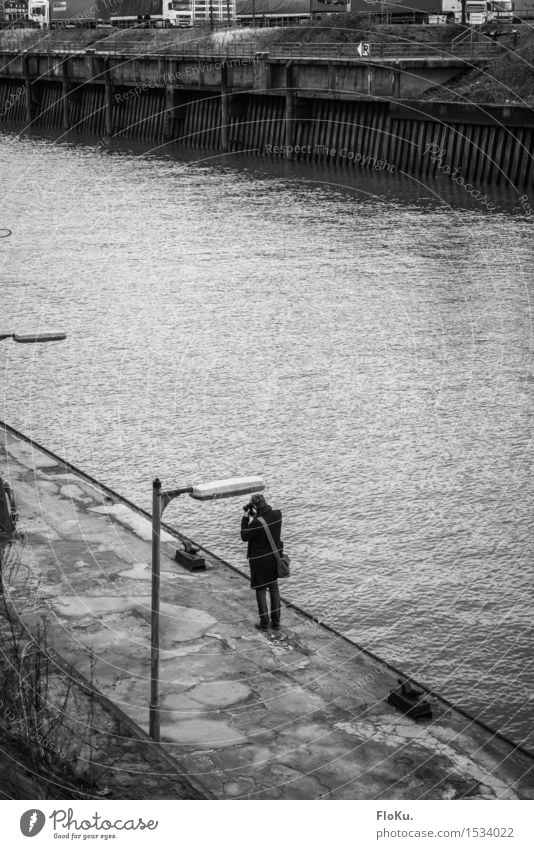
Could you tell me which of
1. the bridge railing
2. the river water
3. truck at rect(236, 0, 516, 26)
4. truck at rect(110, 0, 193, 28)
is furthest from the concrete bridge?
truck at rect(110, 0, 193, 28)

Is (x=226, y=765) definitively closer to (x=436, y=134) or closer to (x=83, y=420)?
(x=83, y=420)

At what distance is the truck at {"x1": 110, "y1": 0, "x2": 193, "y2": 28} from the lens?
118312 millimetres

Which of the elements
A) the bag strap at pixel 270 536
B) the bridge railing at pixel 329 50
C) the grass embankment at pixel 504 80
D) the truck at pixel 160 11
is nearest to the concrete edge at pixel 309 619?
the bag strap at pixel 270 536

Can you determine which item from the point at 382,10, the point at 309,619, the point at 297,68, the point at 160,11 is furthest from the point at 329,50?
the point at 309,619

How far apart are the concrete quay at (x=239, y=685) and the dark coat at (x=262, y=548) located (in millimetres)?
922

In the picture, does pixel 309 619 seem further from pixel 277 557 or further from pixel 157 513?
pixel 157 513

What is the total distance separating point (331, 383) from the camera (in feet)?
109

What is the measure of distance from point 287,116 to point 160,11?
48.4 m

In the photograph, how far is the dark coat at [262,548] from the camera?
59.5 ft

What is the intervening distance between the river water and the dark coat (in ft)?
4.60

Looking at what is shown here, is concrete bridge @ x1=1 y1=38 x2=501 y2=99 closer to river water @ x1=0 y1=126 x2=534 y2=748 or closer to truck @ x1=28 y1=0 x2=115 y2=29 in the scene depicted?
river water @ x1=0 y1=126 x2=534 y2=748

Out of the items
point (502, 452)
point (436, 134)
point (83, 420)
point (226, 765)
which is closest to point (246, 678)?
point (226, 765)

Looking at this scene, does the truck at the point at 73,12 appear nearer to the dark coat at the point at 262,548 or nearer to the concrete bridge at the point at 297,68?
the concrete bridge at the point at 297,68

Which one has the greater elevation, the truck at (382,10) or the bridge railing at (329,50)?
the truck at (382,10)
